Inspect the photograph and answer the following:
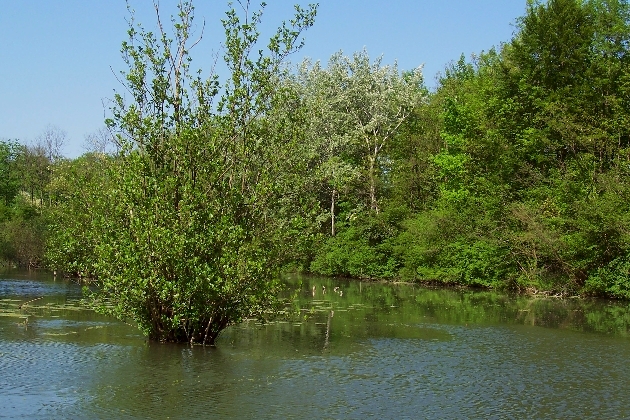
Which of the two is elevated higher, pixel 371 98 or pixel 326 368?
pixel 371 98

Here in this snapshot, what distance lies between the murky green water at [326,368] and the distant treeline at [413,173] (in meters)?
2.24

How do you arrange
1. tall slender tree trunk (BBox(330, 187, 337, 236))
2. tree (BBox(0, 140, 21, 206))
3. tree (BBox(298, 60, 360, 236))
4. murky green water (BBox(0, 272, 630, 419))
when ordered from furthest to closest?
tree (BBox(0, 140, 21, 206))
tall slender tree trunk (BBox(330, 187, 337, 236))
tree (BBox(298, 60, 360, 236))
murky green water (BBox(0, 272, 630, 419))

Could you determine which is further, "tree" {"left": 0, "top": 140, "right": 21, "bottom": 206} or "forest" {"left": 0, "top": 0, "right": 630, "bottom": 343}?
"tree" {"left": 0, "top": 140, "right": 21, "bottom": 206}

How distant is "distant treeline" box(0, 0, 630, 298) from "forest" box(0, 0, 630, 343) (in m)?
0.08

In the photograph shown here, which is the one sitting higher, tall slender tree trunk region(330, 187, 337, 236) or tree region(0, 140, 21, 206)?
A: tree region(0, 140, 21, 206)

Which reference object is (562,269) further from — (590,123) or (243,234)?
(243,234)

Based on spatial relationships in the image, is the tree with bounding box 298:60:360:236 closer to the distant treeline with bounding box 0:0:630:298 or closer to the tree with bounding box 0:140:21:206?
the distant treeline with bounding box 0:0:630:298

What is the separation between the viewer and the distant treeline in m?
17.9

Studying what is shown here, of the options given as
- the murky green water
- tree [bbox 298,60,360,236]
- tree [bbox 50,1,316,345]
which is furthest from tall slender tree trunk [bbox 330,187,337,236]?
tree [bbox 50,1,316,345]

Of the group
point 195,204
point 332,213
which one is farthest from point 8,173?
point 195,204

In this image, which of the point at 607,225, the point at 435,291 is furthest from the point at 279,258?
the point at 435,291

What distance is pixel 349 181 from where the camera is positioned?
47.0m

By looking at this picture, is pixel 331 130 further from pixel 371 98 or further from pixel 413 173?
pixel 413 173

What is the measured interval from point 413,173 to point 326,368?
38.6 metres
